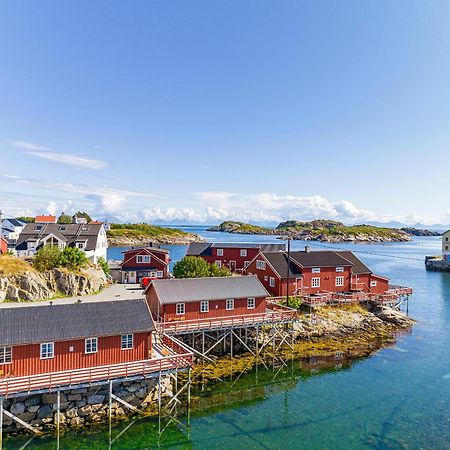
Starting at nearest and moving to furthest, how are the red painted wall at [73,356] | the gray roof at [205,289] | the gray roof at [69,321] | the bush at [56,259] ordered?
the red painted wall at [73,356] < the gray roof at [69,321] < the gray roof at [205,289] < the bush at [56,259]

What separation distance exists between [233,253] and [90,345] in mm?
39875

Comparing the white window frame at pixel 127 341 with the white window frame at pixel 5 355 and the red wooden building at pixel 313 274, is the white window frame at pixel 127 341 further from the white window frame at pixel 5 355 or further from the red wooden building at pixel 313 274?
the red wooden building at pixel 313 274

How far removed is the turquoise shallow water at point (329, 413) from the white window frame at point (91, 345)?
510 cm

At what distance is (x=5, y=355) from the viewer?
2512cm

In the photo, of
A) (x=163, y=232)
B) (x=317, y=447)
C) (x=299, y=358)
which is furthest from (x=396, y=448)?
(x=163, y=232)

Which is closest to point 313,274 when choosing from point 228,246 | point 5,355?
point 228,246

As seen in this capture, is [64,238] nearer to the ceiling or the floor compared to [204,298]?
nearer to the ceiling

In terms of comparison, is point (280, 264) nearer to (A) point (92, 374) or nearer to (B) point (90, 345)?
(B) point (90, 345)

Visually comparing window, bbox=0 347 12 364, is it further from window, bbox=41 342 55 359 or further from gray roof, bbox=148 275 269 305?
gray roof, bbox=148 275 269 305

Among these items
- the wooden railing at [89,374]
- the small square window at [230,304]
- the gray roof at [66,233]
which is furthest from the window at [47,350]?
the gray roof at [66,233]

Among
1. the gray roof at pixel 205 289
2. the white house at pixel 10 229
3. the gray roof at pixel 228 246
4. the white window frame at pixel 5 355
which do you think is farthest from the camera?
the white house at pixel 10 229

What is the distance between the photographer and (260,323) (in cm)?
3909

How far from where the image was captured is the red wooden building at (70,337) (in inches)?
1004

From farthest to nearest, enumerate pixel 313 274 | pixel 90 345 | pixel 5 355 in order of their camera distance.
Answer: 1. pixel 313 274
2. pixel 90 345
3. pixel 5 355
